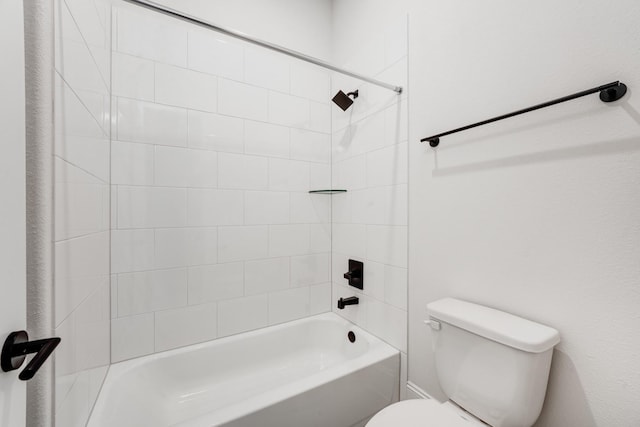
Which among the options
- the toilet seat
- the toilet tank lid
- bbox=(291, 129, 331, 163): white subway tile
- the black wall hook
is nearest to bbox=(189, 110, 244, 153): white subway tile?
bbox=(291, 129, 331, 163): white subway tile

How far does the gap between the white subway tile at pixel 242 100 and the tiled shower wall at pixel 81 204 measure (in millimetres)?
529

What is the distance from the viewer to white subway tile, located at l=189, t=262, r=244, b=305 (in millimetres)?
1468

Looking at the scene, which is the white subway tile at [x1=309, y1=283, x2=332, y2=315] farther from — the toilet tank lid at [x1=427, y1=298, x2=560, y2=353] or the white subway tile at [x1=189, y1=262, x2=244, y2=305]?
the toilet tank lid at [x1=427, y1=298, x2=560, y2=353]

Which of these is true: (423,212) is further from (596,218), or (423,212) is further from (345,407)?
(345,407)

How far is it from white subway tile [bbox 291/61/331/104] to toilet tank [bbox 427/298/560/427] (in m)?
1.55

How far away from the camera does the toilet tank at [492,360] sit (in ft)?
2.54

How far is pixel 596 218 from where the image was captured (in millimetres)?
744

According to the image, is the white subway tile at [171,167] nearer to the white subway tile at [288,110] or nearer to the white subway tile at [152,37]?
the white subway tile at [152,37]

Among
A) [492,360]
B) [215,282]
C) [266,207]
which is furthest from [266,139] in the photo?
[492,360]

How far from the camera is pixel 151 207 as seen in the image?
1354 mm

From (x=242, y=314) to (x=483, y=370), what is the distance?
1269 mm

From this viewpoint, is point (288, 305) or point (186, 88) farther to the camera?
point (288, 305)

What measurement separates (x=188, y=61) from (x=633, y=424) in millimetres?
2223

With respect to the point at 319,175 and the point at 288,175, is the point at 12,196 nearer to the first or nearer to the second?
the point at 288,175
